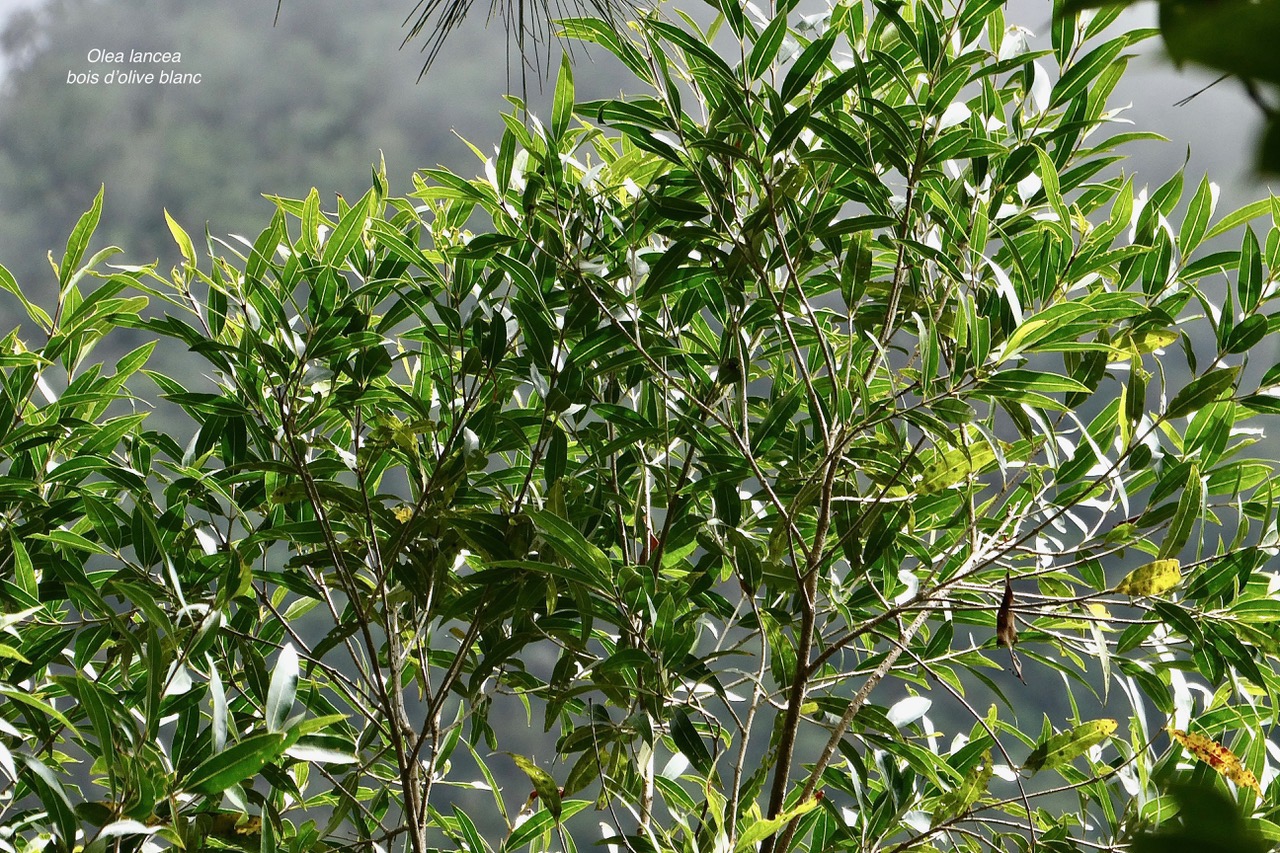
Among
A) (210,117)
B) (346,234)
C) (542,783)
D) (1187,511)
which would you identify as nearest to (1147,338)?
(1187,511)

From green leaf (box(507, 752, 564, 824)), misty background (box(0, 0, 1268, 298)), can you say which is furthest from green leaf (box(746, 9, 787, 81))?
misty background (box(0, 0, 1268, 298))

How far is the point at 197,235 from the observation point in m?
5.95

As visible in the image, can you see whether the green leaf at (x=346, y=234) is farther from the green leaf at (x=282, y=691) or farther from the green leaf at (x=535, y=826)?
the green leaf at (x=535, y=826)

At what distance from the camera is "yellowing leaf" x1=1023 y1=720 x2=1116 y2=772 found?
124 cm

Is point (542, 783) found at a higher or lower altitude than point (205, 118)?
lower

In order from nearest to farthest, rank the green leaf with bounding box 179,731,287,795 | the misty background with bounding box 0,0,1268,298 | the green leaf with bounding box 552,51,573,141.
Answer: the green leaf with bounding box 179,731,287,795, the green leaf with bounding box 552,51,573,141, the misty background with bounding box 0,0,1268,298

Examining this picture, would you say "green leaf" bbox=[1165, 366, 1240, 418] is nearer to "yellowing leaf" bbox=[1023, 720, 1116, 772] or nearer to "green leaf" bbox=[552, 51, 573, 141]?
"yellowing leaf" bbox=[1023, 720, 1116, 772]

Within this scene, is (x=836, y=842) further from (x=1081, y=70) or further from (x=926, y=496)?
(x=1081, y=70)

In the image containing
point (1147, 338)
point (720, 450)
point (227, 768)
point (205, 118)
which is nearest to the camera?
point (227, 768)

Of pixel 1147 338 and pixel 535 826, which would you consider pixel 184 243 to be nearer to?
pixel 535 826

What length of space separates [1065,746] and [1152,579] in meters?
0.27

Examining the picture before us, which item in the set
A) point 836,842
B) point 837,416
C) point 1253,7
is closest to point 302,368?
point 837,416

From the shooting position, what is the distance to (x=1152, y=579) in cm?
110

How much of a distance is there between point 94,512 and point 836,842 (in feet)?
3.45
